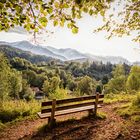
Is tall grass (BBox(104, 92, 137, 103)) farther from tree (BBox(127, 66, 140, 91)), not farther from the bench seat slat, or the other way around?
tree (BBox(127, 66, 140, 91))

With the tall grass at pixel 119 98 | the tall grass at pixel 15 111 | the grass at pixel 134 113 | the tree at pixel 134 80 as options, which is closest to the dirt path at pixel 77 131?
the grass at pixel 134 113

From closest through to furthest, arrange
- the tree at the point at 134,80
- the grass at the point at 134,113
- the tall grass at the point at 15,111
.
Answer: the grass at the point at 134,113 < the tall grass at the point at 15,111 < the tree at the point at 134,80

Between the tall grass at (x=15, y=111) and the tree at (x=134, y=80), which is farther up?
the tree at (x=134, y=80)

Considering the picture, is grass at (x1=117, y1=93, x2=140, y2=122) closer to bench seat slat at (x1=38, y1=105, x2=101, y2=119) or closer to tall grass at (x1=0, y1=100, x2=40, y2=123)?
bench seat slat at (x1=38, y1=105, x2=101, y2=119)

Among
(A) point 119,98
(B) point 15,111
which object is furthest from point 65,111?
(A) point 119,98

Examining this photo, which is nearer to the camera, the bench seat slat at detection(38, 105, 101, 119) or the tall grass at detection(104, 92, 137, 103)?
the bench seat slat at detection(38, 105, 101, 119)

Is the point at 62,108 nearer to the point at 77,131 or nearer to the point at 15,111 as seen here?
the point at 77,131

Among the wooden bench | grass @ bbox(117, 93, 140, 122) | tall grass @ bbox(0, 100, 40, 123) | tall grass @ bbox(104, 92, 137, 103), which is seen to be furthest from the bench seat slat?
tall grass @ bbox(104, 92, 137, 103)

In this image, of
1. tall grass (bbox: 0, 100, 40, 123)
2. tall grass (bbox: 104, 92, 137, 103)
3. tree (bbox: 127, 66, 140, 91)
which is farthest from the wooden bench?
tree (bbox: 127, 66, 140, 91)

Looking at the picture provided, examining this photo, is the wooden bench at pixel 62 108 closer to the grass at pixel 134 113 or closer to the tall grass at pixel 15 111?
the grass at pixel 134 113

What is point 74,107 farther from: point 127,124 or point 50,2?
point 50,2

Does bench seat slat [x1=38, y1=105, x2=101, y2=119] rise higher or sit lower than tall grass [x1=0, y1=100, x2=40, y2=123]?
higher

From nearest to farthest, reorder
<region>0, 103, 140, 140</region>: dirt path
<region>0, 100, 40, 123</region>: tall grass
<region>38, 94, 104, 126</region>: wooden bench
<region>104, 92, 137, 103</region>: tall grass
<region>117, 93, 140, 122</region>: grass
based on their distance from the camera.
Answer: <region>0, 103, 140, 140</region>: dirt path
<region>38, 94, 104, 126</region>: wooden bench
<region>117, 93, 140, 122</region>: grass
<region>0, 100, 40, 123</region>: tall grass
<region>104, 92, 137, 103</region>: tall grass

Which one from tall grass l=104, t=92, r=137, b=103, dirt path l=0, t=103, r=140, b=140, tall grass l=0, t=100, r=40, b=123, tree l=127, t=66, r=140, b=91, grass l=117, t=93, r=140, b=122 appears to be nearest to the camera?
dirt path l=0, t=103, r=140, b=140
